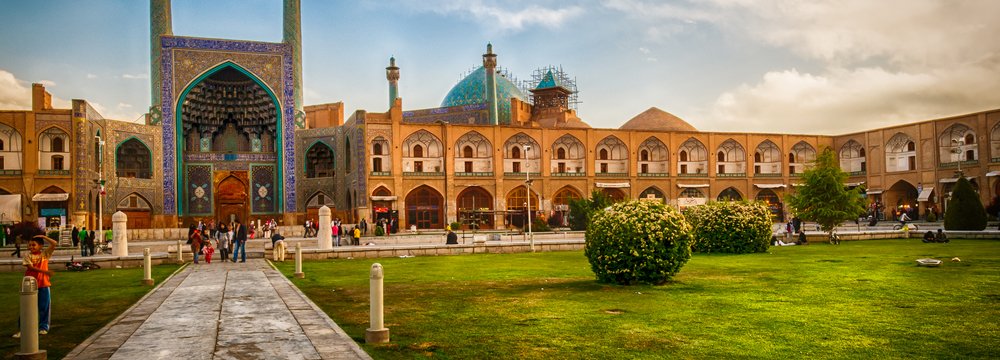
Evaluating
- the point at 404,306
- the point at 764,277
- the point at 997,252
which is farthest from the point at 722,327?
the point at 997,252

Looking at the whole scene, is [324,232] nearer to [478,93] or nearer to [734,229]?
[734,229]

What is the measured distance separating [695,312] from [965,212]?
22.7 metres

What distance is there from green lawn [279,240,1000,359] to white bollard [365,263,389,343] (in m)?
0.13

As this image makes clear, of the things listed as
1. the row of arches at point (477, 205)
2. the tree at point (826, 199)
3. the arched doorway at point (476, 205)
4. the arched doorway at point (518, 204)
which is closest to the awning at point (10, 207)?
the row of arches at point (477, 205)

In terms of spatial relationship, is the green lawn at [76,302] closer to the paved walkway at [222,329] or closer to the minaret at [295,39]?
the paved walkway at [222,329]

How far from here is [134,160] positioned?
38719mm

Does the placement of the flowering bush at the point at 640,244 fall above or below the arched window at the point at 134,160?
below

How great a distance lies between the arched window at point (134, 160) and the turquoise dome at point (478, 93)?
22.0m

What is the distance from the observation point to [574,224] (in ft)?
109

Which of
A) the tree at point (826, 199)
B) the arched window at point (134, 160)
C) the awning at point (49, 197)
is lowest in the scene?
the tree at point (826, 199)

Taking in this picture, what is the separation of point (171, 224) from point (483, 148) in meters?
16.9

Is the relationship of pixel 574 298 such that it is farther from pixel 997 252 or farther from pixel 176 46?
pixel 176 46

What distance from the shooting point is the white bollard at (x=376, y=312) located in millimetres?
6605

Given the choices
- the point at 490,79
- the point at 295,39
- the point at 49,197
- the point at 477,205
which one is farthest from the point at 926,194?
the point at 49,197
